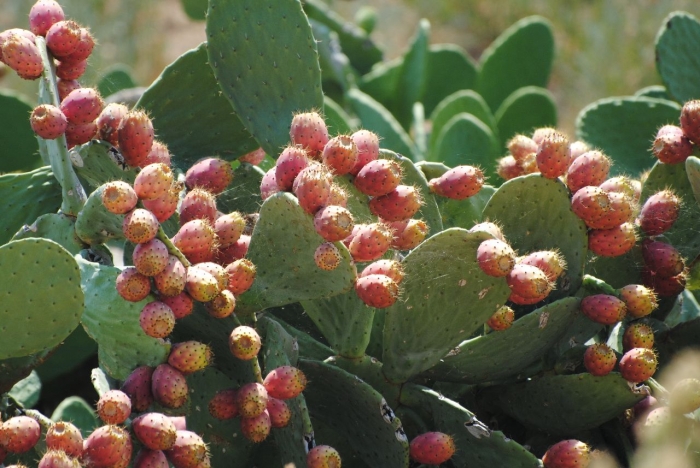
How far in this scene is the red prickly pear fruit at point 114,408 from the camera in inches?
52.7

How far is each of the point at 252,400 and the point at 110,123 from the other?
60cm

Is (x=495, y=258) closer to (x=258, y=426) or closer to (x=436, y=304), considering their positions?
(x=436, y=304)

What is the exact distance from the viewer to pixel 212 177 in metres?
1.79

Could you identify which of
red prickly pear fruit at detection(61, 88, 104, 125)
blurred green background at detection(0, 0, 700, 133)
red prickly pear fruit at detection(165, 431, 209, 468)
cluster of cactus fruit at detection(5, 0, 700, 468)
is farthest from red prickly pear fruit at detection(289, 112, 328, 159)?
blurred green background at detection(0, 0, 700, 133)

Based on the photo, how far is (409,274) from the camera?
1623 millimetres

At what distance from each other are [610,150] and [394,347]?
1212 mm

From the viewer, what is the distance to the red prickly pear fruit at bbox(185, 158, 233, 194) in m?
1.79

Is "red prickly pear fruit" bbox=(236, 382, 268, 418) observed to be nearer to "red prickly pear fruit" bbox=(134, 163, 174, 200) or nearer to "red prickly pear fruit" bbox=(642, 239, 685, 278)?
"red prickly pear fruit" bbox=(134, 163, 174, 200)

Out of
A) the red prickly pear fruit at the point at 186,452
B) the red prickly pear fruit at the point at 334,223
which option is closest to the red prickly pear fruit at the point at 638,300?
the red prickly pear fruit at the point at 334,223

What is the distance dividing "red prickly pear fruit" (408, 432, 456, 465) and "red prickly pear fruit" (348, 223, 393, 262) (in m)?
0.36

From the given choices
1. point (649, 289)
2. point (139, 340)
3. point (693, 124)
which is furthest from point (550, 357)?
point (139, 340)

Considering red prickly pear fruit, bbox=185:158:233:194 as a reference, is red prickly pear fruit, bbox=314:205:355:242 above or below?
above

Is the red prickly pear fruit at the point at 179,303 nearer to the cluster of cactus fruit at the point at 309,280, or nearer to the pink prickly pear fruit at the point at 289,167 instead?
the cluster of cactus fruit at the point at 309,280

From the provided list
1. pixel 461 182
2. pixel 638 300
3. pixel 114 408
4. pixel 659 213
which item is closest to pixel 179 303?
pixel 114 408
